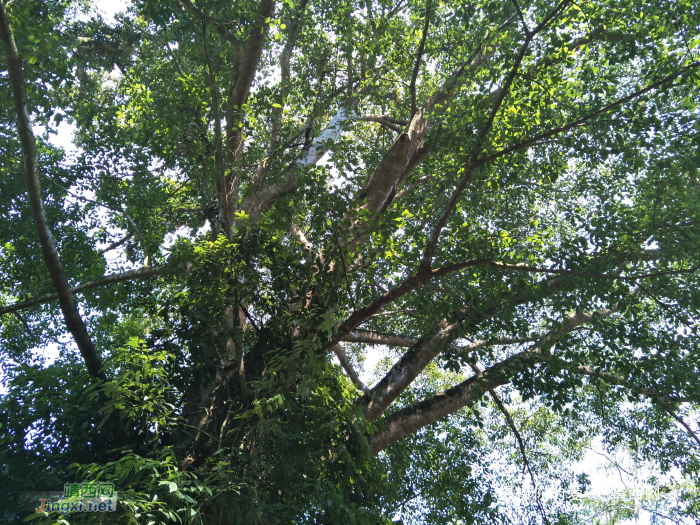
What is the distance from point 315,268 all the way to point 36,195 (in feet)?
7.35

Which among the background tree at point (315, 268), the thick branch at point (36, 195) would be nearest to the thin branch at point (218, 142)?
the background tree at point (315, 268)

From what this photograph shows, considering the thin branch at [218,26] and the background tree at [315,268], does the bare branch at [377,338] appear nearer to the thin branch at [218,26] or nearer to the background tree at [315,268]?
the background tree at [315,268]

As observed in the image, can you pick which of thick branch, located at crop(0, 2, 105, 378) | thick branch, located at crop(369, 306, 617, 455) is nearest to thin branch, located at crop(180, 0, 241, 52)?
thick branch, located at crop(0, 2, 105, 378)

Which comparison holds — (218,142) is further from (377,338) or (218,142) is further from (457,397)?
(457,397)

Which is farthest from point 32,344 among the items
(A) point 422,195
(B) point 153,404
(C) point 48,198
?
(A) point 422,195

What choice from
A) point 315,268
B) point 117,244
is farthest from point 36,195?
point 117,244

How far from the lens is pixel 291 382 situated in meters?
4.00

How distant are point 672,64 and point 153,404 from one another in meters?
5.45

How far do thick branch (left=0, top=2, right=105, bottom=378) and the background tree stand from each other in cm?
2

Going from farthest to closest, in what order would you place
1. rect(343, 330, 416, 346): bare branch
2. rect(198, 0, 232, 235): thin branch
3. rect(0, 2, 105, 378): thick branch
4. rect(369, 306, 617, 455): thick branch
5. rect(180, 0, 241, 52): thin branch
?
rect(343, 330, 416, 346): bare branch → rect(369, 306, 617, 455): thick branch → rect(180, 0, 241, 52): thin branch → rect(198, 0, 232, 235): thin branch → rect(0, 2, 105, 378): thick branch

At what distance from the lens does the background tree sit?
3672 mm

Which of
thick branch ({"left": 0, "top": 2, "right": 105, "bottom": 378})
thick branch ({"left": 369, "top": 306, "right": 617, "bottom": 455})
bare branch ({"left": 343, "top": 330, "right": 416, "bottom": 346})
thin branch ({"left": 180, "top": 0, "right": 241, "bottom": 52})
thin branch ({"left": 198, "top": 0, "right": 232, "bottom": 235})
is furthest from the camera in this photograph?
bare branch ({"left": 343, "top": 330, "right": 416, "bottom": 346})

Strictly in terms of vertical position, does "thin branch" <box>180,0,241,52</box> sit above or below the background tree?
above

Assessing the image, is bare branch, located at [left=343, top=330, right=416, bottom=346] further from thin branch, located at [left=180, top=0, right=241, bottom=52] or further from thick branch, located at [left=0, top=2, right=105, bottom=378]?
thin branch, located at [left=180, top=0, right=241, bottom=52]
